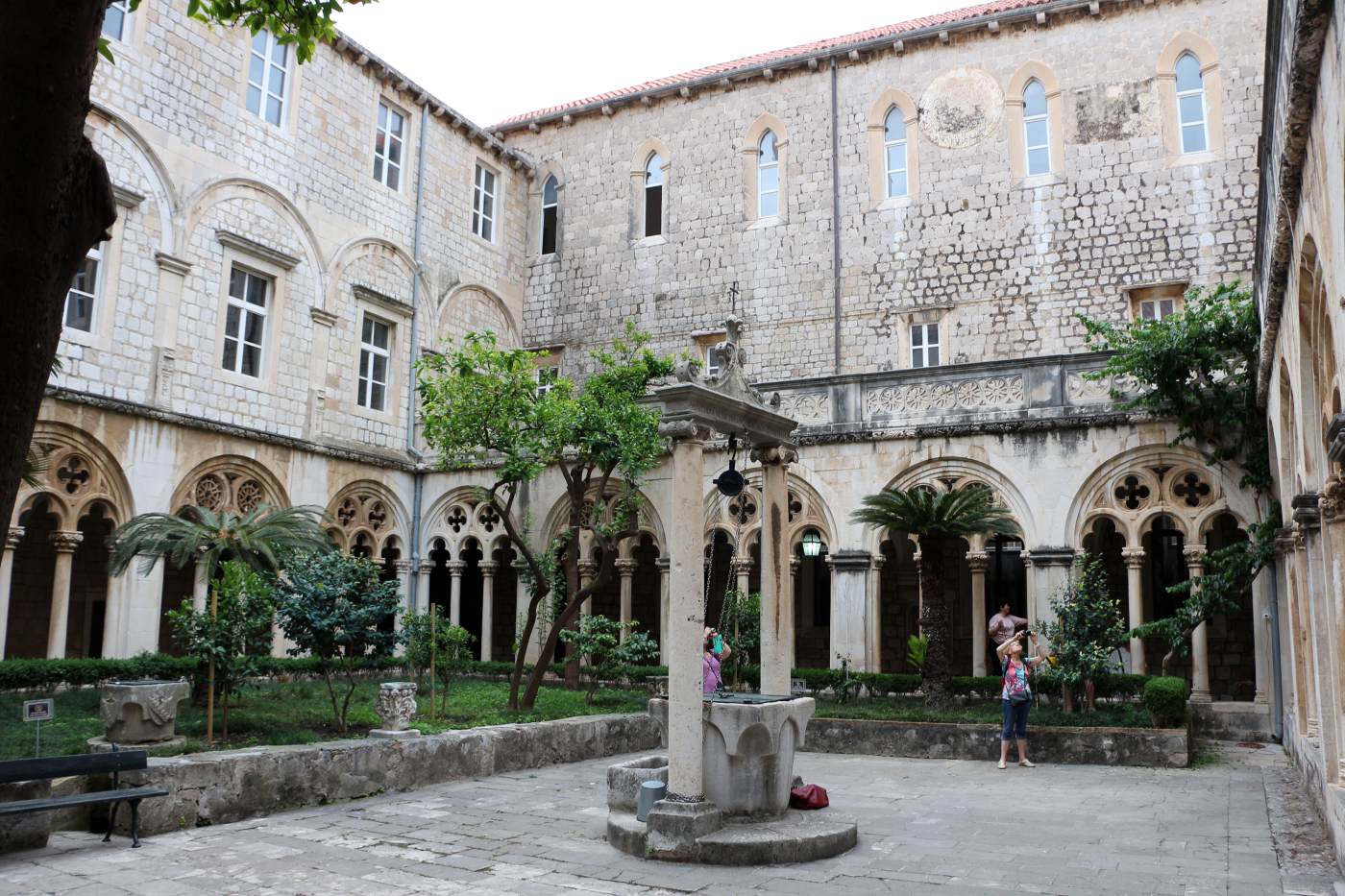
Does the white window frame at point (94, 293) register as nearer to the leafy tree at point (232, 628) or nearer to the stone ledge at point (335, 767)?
the leafy tree at point (232, 628)

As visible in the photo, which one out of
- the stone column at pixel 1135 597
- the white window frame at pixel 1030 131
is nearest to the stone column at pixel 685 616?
the stone column at pixel 1135 597

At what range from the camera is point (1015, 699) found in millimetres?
10422

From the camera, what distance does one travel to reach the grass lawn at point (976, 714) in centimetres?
1132

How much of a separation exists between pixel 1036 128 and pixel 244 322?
552 inches

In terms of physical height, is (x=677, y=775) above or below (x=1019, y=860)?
above

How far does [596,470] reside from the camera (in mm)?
17812

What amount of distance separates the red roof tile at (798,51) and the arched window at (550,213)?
60.0 inches

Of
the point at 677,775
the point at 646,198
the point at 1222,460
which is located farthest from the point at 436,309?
the point at 677,775

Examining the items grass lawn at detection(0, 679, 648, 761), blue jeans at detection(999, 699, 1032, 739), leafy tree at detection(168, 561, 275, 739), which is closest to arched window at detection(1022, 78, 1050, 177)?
blue jeans at detection(999, 699, 1032, 739)

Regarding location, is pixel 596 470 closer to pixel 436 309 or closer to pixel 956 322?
pixel 436 309

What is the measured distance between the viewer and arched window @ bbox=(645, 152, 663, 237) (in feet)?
72.1

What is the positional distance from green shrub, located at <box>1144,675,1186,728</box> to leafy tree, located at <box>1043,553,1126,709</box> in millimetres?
851

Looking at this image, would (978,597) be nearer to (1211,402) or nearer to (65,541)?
(1211,402)

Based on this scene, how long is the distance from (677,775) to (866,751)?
18.0ft
